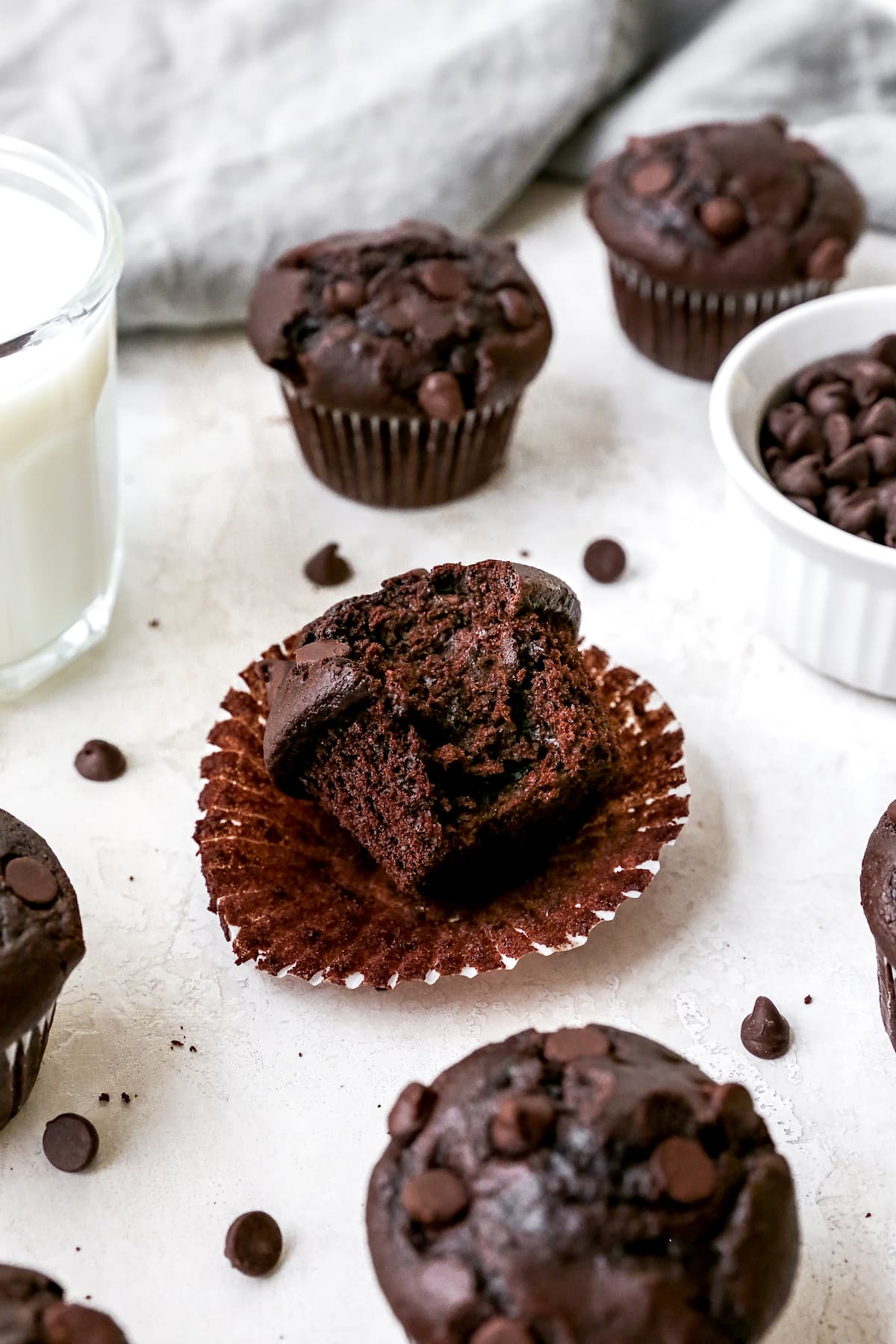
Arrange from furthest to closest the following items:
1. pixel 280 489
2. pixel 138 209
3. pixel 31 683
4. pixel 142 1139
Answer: pixel 138 209, pixel 280 489, pixel 31 683, pixel 142 1139

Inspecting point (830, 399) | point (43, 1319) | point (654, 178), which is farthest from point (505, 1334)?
point (654, 178)

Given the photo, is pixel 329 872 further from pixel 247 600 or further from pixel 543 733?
pixel 247 600

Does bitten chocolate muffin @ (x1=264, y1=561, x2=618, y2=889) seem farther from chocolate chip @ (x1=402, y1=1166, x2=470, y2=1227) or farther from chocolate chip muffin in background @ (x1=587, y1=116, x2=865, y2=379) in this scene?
chocolate chip muffin in background @ (x1=587, y1=116, x2=865, y2=379)

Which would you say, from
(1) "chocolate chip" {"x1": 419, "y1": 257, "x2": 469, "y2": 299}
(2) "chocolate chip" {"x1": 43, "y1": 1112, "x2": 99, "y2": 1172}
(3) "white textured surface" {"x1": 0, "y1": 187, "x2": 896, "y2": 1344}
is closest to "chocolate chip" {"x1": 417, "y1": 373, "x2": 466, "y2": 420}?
(1) "chocolate chip" {"x1": 419, "y1": 257, "x2": 469, "y2": 299}

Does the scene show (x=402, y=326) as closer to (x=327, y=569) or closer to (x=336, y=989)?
(x=327, y=569)

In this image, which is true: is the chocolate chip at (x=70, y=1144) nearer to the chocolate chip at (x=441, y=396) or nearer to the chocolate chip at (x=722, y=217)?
the chocolate chip at (x=441, y=396)

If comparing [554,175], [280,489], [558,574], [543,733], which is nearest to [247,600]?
[280,489]
